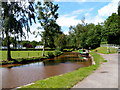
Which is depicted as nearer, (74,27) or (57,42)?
(57,42)

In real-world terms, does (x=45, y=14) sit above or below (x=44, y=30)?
above

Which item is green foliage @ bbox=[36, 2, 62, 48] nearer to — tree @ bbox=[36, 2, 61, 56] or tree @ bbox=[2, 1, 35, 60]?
tree @ bbox=[36, 2, 61, 56]

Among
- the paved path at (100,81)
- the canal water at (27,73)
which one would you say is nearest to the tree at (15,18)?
the canal water at (27,73)

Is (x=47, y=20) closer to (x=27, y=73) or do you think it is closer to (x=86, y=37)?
(x=27, y=73)

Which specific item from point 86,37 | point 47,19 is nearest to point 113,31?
point 86,37

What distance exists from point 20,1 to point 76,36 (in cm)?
6725

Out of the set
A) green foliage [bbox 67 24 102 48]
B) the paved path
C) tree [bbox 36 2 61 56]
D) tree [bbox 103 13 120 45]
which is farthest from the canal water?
green foliage [bbox 67 24 102 48]

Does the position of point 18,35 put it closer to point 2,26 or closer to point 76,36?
point 2,26

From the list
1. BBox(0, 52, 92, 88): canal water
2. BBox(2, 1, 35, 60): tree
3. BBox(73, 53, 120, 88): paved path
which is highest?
BBox(2, 1, 35, 60): tree

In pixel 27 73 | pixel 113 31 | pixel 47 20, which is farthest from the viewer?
pixel 113 31

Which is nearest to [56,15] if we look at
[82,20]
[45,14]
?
[45,14]

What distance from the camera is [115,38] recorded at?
208 ft

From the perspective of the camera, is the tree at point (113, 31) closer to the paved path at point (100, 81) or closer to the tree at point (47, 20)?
the tree at point (47, 20)

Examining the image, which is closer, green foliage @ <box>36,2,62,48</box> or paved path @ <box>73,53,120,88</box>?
paved path @ <box>73,53,120,88</box>
